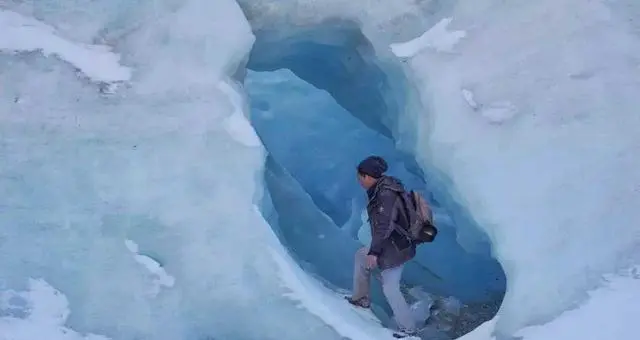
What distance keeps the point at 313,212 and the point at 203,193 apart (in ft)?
5.02

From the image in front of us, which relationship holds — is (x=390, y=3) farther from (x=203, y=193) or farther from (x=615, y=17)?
(x=203, y=193)

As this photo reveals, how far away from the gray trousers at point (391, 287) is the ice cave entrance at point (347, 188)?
0.35 metres

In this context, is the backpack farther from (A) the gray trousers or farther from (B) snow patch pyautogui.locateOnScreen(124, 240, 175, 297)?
(B) snow patch pyautogui.locateOnScreen(124, 240, 175, 297)

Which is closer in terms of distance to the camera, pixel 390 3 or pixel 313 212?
pixel 390 3

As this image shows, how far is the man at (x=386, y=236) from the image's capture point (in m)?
3.24

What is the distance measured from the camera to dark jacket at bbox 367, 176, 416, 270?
3.24 meters

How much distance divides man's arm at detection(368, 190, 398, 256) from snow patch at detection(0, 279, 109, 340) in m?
1.17

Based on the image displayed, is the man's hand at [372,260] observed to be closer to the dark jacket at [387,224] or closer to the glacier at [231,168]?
the dark jacket at [387,224]

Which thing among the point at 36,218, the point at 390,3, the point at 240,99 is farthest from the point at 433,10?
the point at 36,218

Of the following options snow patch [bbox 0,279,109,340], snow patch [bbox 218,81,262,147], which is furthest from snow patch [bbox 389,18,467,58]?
snow patch [bbox 0,279,109,340]

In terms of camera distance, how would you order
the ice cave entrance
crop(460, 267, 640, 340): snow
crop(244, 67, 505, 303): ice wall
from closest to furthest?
crop(460, 267, 640, 340): snow
the ice cave entrance
crop(244, 67, 505, 303): ice wall

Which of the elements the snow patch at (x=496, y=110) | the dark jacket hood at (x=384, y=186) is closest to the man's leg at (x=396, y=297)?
the dark jacket hood at (x=384, y=186)

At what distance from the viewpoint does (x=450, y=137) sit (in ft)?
10.8

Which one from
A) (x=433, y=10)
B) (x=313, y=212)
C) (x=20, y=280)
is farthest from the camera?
(x=313, y=212)
